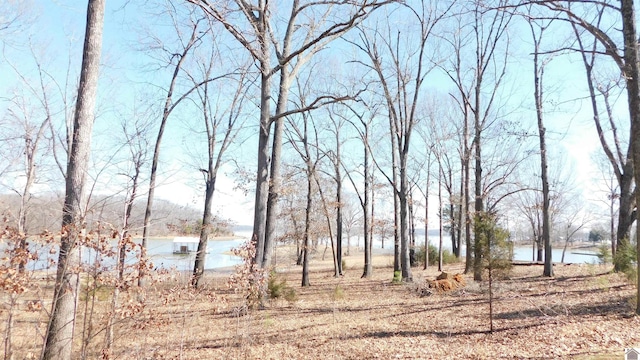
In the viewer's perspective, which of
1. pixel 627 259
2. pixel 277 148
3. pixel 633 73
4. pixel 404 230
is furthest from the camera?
pixel 404 230

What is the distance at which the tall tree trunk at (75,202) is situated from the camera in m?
3.57

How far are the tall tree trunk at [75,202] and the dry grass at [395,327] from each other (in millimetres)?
301

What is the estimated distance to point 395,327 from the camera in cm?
726

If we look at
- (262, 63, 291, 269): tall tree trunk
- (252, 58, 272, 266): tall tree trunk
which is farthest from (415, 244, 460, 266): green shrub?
(252, 58, 272, 266): tall tree trunk

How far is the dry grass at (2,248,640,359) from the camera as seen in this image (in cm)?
517

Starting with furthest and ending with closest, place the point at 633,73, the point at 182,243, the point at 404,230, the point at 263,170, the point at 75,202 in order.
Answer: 1. the point at 182,243
2. the point at 404,230
3. the point at 263,170
4. the point at 633,73
5. the point at 75,202

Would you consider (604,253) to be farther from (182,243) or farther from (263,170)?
(182,243)

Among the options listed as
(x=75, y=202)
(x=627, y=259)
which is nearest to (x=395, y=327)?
(x=75, y=202)

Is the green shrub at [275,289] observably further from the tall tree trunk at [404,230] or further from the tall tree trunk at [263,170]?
the tall tree trunk at [404,230]

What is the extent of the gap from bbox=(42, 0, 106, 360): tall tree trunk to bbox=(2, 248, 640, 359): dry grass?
301 millimetres

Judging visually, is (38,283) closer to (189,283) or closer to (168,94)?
(189,283)

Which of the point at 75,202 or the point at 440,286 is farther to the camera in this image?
the point at 440,286

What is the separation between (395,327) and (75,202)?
606cm

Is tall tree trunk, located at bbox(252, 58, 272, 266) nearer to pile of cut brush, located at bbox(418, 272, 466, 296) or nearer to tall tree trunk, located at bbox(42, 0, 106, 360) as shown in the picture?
tall tree trunk, located at bbox(42, 0, 106, 360)
